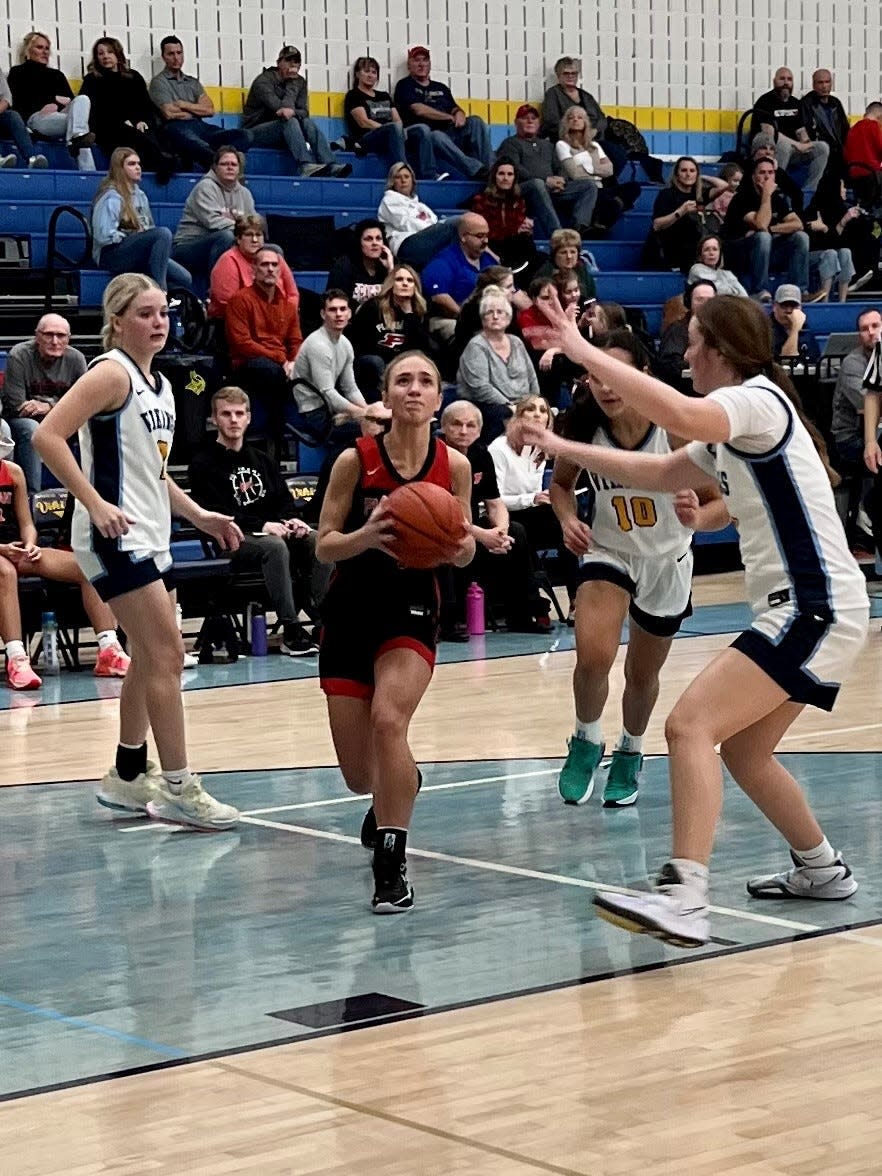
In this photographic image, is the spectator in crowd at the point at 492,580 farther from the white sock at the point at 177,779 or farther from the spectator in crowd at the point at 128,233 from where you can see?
the white sock at the point at 177,779

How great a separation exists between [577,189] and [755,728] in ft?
45.3

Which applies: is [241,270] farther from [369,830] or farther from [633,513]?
[369,830]

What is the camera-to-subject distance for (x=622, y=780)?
7.09 m

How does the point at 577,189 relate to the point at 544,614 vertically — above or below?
above

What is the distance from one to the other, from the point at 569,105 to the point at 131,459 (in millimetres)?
14169

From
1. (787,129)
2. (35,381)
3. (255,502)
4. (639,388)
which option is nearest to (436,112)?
(787,129)

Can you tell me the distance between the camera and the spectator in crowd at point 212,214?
48.8ft

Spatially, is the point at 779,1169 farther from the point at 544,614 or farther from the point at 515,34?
the point at 515,34

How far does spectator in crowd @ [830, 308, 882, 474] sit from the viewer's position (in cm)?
1427

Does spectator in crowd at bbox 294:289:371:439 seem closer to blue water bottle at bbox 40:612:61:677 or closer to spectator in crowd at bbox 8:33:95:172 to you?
blue water bottle at bbox 40:612:61:677

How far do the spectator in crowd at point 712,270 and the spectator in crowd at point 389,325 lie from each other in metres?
3.79

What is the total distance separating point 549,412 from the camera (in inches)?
479

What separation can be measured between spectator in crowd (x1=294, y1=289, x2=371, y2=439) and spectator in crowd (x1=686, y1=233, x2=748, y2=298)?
475cm

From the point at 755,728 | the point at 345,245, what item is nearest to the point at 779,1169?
the point at 755,728
